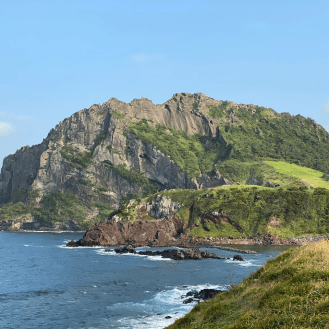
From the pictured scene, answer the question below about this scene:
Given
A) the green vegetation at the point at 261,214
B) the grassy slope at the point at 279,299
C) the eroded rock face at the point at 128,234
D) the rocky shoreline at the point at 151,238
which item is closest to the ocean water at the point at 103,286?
the grassy slope at the point at 279,299

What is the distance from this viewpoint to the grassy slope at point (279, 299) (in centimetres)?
2117

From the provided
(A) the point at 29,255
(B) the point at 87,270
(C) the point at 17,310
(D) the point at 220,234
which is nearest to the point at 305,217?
(D) the point at 220,234

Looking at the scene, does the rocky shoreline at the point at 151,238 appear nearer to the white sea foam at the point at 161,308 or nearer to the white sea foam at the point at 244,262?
the white sea foam at the point at 244,262

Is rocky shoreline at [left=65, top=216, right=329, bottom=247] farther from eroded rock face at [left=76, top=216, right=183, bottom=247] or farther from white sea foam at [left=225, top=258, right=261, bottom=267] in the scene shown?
white sea foam at [left=225, top=258, right=261, bottom=267]

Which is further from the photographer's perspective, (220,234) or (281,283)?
(220,234)

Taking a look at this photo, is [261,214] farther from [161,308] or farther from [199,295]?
[161,308]

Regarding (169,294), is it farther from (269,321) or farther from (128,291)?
Answer: (269,321)

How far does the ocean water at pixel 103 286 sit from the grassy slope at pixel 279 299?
88.7 ft

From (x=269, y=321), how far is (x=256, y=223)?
163 metres

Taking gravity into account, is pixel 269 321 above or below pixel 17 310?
above

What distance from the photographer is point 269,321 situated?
21.5 metres

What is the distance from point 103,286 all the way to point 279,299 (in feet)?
215

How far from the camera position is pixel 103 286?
83000 millimetres

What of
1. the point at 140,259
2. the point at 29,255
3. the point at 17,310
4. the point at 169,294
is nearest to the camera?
the point at 17,310
